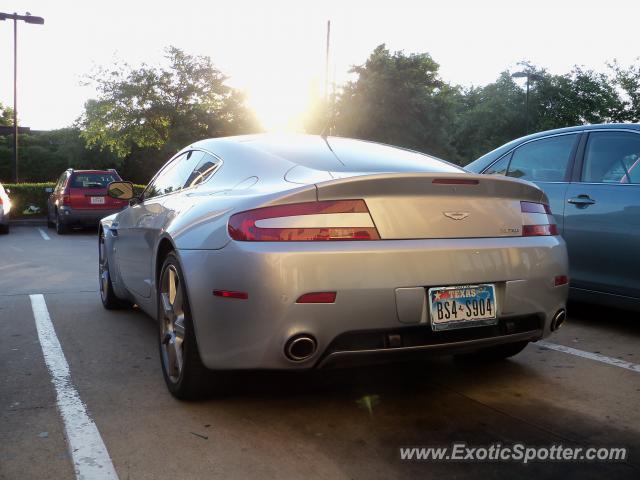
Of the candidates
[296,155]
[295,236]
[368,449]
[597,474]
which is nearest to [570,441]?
[597,474]

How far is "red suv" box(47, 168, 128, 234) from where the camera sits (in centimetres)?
1642

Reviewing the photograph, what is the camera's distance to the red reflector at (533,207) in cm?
353

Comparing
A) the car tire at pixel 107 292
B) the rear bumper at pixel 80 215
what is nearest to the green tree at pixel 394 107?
the rear bumper at pixel 80 215

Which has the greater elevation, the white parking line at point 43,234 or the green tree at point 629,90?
the green tree at point 629,90

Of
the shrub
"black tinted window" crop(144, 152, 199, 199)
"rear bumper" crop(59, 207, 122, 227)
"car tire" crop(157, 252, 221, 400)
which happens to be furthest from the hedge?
"car tire" crop(157, 252, 221, 400)

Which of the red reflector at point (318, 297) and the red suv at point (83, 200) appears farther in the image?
the red suv at point (83, 200)

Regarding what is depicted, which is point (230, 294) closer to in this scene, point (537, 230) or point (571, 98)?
point (537, 230)

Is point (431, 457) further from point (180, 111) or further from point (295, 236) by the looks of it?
point (180, 111)

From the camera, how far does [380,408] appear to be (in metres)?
3.43

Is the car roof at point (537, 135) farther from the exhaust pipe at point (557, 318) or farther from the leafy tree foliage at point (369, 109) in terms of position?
the leafy tree foliage at point (369, 109)

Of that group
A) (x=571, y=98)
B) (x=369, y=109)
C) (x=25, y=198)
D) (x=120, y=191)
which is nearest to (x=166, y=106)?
(x=369, y=109)

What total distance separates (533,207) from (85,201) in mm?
14604

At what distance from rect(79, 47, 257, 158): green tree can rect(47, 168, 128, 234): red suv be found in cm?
2033

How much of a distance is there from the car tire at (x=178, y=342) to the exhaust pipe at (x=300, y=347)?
58 centimetres
